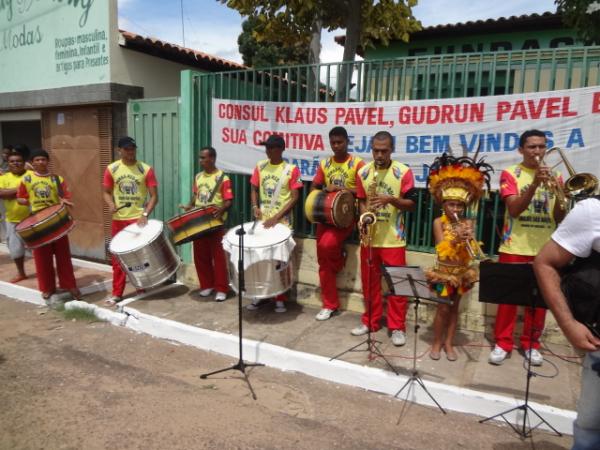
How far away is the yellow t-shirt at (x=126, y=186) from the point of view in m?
6.09

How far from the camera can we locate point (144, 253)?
567 cm

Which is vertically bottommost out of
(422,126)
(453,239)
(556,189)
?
(453,239)

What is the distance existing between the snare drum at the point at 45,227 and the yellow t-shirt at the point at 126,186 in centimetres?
60

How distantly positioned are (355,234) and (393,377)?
7.01 ft

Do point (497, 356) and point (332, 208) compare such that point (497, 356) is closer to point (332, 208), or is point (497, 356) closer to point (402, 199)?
point (402, 199)

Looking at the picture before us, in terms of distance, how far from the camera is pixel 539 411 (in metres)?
3.52

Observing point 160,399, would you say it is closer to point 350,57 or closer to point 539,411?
point 539,411

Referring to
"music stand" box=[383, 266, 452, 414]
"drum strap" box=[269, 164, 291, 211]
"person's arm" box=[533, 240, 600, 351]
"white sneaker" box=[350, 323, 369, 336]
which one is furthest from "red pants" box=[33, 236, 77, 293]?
"person's arm" box=[533, 240, 600, 351]

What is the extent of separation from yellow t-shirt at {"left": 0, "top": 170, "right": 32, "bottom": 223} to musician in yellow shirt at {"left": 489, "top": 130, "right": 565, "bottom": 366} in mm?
6802

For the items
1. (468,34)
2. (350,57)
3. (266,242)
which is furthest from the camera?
(468,34)

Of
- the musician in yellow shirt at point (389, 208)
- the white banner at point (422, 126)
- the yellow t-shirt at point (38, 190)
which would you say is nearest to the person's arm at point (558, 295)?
the musician in yellow shirt at point (389, 208)

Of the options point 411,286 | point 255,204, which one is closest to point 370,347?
point 411,286

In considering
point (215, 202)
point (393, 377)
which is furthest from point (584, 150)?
point (215, 202)

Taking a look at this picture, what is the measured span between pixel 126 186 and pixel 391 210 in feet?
11.4
